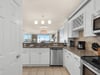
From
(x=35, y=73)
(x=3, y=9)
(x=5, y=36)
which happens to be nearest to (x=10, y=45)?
(x=5, y=36)

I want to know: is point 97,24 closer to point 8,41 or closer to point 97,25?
point 97,25

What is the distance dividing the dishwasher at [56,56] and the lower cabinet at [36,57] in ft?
0.59

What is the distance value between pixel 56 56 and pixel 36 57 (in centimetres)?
85

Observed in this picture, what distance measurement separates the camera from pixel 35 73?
4.80 meters

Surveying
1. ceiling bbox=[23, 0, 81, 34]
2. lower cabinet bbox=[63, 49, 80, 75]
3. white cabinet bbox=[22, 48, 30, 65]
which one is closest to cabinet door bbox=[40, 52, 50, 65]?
white cabinet bbox=[22, 48, 30, 65]

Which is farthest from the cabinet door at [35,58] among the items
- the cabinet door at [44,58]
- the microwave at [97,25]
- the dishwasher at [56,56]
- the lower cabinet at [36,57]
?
the microwave at [97,25]

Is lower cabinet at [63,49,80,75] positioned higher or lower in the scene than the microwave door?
lower

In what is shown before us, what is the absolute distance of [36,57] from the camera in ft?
18.8

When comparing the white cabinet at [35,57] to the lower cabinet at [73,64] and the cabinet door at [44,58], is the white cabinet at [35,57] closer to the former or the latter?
the cabinet door at [44,58]

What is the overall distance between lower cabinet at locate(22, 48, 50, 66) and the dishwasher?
0.18m

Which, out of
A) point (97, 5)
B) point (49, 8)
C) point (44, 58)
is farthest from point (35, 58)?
point (97, 5)

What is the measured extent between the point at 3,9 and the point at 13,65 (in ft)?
3.54

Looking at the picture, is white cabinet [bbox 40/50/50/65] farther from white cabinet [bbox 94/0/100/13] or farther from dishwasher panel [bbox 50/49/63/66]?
white cabinet [bbox 94/0/100/13]

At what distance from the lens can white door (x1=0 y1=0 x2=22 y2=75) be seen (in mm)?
2057
